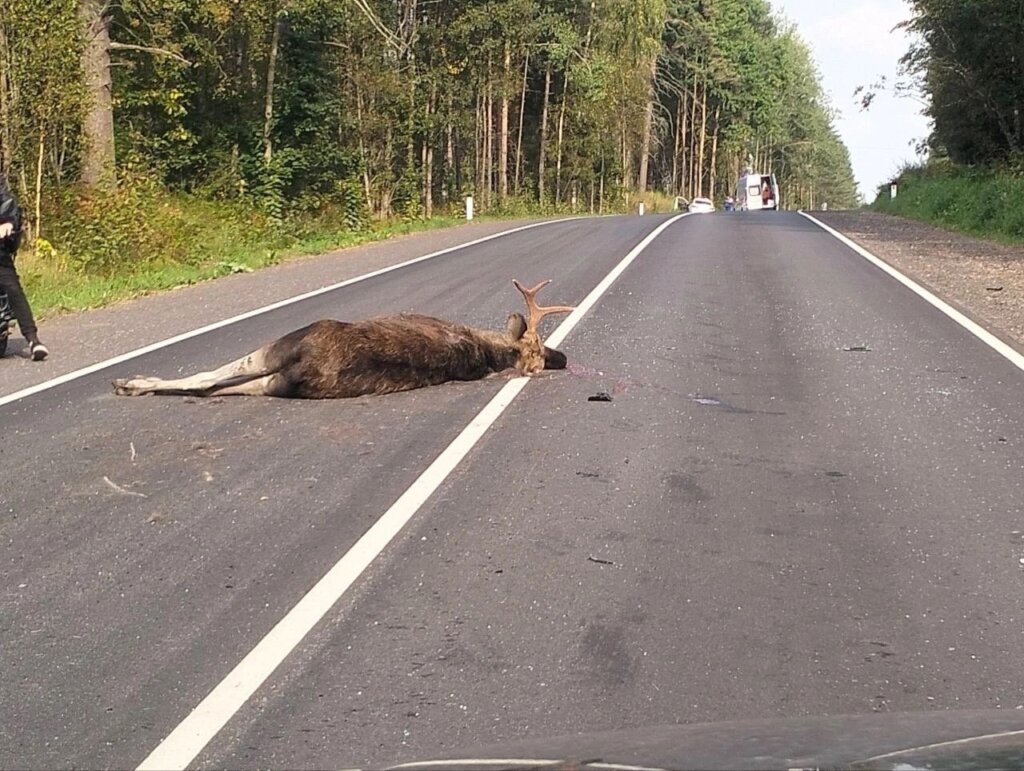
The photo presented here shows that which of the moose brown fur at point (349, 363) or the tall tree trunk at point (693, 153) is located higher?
the tall tree trunk at point (693, 153)

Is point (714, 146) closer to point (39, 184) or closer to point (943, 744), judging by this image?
point (39, 184)

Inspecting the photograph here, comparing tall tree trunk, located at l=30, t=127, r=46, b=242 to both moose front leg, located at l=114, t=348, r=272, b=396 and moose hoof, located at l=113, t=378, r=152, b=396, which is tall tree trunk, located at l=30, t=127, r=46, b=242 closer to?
moose hoof, located at l=113, t=378, r=152, b=396

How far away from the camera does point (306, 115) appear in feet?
115

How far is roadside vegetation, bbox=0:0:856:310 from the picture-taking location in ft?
62.6

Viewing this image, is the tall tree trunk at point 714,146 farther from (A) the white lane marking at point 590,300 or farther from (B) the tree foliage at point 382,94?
(A) the white lane marking at point 590,300

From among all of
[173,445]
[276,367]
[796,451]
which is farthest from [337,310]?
[796,451]

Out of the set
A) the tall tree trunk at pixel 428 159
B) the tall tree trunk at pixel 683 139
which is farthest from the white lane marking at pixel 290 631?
the tall tree trunk at pixel 683 139

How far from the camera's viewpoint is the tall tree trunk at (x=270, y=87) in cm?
3225

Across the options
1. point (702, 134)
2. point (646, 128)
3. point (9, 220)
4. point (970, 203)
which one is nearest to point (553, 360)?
point (9, 220)

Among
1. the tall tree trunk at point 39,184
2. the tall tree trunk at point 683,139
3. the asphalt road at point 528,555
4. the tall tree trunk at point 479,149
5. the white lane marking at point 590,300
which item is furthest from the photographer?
the tall tree trunk at point 683,139

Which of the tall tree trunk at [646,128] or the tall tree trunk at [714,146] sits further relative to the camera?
the tall tree trunk at [714,146]

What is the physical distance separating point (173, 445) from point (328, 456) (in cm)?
114

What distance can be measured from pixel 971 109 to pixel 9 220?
30339 millimetres

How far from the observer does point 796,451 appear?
24.2ft
